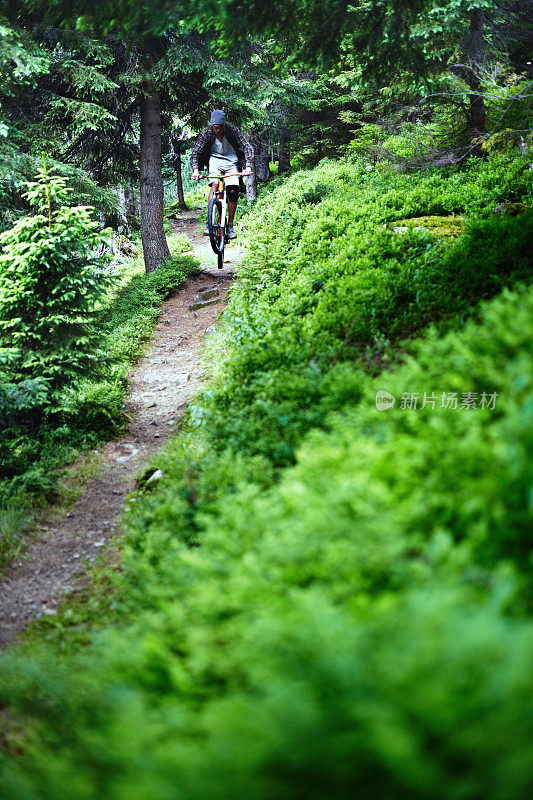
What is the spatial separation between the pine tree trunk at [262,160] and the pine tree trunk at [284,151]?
1451mm

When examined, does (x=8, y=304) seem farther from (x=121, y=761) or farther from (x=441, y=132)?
(x=441, y=132)

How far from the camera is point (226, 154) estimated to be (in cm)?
1226

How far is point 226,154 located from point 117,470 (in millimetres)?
8720

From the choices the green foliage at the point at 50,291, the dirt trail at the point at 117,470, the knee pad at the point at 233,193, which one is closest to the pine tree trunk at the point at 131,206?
the dirt trail at the point at 117,470

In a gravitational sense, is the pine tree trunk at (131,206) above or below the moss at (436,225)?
above

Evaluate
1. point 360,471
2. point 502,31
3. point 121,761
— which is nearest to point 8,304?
point 360,471

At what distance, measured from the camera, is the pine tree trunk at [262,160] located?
27078 millimetres

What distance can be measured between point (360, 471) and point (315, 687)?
148 centimetres

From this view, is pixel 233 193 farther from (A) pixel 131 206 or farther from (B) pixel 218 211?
(A) pixel 131 206

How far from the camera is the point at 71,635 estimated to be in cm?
428

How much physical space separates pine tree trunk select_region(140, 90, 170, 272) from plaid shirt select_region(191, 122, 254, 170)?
3.05 m

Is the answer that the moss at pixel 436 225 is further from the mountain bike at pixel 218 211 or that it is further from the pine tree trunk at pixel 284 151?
the pine tree trunk at pixel 284 151

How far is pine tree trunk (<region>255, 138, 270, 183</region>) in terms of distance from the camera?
88.8 ft

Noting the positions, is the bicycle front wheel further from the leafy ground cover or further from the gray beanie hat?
the leafy ground cover
